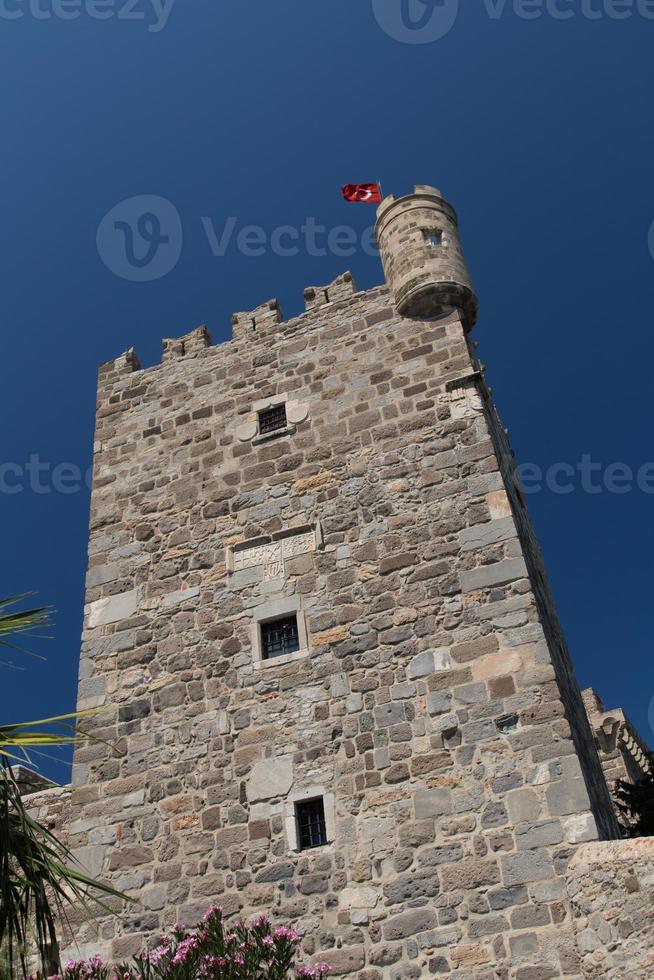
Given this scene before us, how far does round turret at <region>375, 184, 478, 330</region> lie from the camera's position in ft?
32.9

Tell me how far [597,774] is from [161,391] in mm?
6728

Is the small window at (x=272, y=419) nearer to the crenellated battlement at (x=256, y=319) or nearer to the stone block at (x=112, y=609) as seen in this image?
the crenellated battlement at (x=256, y=319)

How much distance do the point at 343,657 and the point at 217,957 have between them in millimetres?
2690


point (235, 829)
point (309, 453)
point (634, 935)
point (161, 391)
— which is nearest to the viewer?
point (634, 935)

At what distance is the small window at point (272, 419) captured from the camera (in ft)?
33.3

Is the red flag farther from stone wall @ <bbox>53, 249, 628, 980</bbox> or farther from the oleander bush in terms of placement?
the oleander bush

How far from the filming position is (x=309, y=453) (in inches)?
382

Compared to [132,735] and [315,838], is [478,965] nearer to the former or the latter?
[315,838]

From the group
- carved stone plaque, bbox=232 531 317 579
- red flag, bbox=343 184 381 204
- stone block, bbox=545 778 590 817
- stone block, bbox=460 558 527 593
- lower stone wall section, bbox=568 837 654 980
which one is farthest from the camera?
red flag, bbox=343 184 381 204

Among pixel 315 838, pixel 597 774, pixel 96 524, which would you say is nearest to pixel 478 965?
pixel 315 838

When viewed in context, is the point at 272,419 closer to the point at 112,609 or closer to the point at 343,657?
the point at 112,609

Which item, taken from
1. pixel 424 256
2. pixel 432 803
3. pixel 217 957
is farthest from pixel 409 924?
pixel 424 256

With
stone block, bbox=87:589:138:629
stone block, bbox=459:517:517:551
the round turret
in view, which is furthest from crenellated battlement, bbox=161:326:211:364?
stone block, bbox=459:517:517:551

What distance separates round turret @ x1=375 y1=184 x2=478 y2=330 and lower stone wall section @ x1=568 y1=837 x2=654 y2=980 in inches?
234
